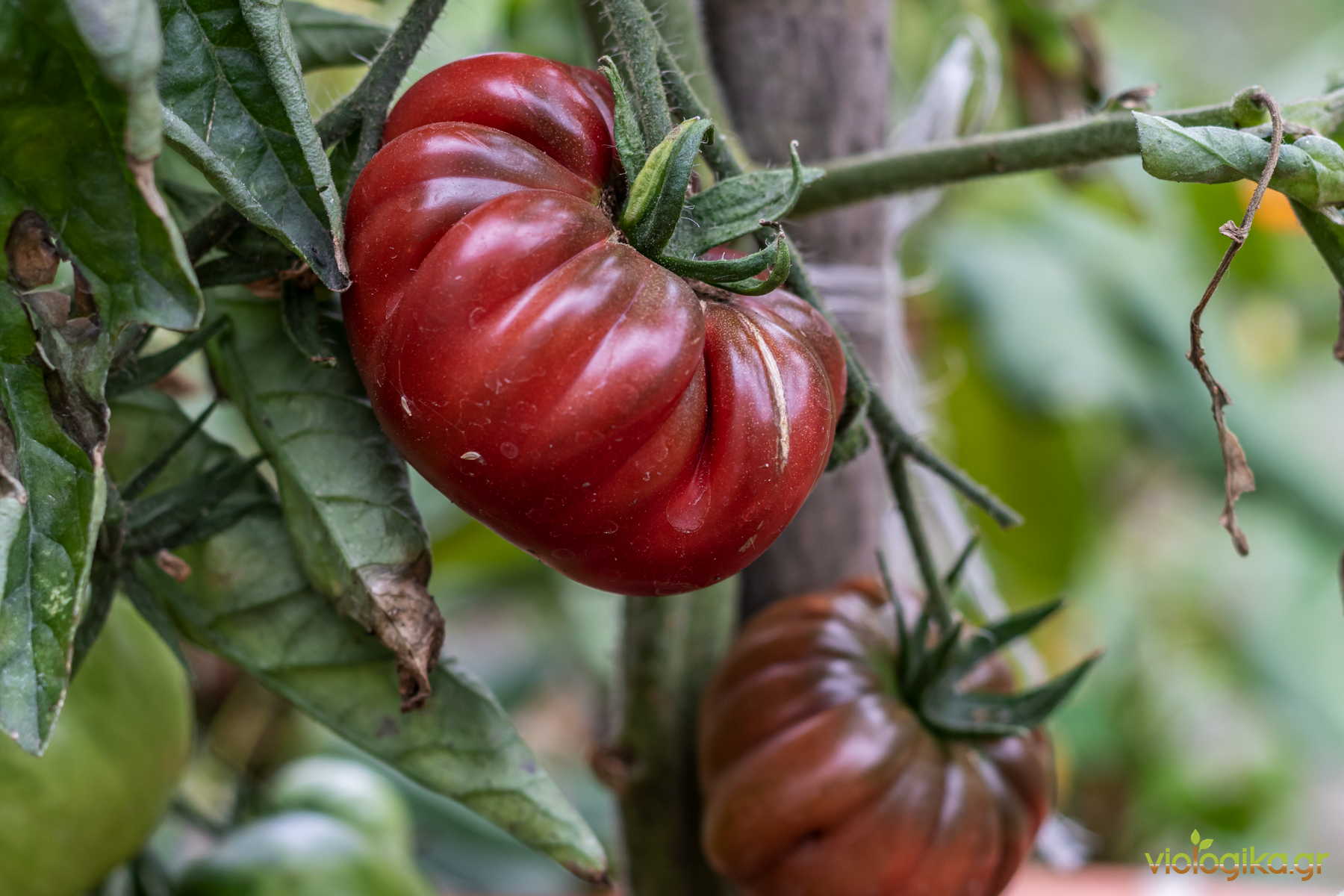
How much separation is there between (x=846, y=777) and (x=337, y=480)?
0.29m

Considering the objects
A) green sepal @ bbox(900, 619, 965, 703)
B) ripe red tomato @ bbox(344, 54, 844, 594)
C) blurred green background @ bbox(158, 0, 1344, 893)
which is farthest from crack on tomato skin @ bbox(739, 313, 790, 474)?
blurred green background @ bbox(158, 0, 1344, 893)

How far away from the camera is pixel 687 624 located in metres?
0.69

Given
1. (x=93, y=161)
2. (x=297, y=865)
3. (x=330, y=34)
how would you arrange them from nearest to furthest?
(x=93, y=161) → (x=330, y=34) → (x=297, y=865)

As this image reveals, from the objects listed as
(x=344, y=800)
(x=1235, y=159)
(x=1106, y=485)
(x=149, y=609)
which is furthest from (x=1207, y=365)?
(x=1106, y=485)

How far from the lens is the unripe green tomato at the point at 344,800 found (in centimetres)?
92

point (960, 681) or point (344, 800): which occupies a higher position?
point (960, 681)

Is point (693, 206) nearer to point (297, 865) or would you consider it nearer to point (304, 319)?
point (304, 319)

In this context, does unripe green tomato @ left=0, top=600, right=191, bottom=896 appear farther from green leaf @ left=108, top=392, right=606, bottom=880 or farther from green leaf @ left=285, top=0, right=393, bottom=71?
green leaf @ left=285, top=0, right=393, bottom=71

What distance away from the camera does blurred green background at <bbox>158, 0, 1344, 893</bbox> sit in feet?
4.05

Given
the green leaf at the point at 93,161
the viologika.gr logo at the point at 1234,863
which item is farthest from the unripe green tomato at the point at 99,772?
the viologika.gr logo at the point at 1234,863

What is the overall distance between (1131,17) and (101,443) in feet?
6.52

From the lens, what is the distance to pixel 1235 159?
16.3 inches

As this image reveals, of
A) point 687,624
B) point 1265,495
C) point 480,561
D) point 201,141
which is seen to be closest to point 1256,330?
point 1265,495

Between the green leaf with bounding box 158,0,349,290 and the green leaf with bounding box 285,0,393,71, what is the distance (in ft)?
0.50
